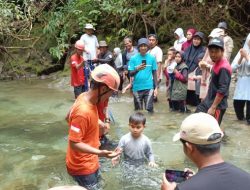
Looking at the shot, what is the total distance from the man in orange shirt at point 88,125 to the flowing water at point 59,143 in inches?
49.4

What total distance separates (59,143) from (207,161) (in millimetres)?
5176

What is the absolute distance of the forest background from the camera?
498 inches

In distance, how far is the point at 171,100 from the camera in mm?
8945

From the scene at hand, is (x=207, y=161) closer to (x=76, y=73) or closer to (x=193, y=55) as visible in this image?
(x=193, y=55)

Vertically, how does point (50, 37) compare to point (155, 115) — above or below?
above

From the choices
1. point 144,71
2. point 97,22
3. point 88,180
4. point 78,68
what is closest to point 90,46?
point 78,68

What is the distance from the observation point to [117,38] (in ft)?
46.9

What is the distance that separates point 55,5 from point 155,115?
8084mm

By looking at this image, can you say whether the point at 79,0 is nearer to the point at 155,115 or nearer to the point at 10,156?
the point at 155,115

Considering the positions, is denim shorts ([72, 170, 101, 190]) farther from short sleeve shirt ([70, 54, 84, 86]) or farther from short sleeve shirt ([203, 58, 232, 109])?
short sleeve shirt ([70, 54, 84, 86])

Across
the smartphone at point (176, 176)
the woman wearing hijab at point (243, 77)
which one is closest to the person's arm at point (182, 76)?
the woman wearing hijab at point (243, 77)

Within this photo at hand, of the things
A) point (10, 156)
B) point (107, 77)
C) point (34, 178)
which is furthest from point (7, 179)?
point (107, 77)

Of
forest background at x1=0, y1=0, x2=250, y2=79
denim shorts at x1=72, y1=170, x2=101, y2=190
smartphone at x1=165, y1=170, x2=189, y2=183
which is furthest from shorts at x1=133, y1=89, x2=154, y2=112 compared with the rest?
smartphone at x1=165, y1=170, x2=189, y2=183

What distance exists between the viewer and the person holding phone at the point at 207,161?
7.42 ft
